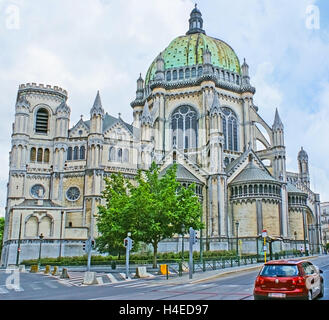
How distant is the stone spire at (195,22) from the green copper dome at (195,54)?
6751 mm

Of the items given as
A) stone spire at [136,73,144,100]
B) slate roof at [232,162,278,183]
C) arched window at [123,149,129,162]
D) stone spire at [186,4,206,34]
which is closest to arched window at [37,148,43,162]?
arched window at [123,149,129,162]

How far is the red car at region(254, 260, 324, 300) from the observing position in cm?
1315

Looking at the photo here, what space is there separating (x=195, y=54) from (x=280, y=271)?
65922 mm

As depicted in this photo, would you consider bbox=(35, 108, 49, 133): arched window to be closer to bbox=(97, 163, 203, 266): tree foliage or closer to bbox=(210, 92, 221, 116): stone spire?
bbox=(210, 92, 221, 116): stone spire

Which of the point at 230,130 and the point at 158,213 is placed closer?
the point at 158,213

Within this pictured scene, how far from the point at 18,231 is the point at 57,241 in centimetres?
479

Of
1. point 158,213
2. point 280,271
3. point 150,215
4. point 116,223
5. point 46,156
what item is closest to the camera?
point 280,271

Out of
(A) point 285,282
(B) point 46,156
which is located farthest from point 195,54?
(A) point 285,282

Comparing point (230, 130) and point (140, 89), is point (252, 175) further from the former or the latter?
point (140, 89)

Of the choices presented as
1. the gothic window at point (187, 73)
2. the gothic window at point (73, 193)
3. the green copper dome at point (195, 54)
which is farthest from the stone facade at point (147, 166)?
the green copper dome at point (195, 54)

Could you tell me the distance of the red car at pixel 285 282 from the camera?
13148 millimetres

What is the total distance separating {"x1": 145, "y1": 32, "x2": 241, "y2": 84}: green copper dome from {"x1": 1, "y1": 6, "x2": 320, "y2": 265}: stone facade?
12.9ft

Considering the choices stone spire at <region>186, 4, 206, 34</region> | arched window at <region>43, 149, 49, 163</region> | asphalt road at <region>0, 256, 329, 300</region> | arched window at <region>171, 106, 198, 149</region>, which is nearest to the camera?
asphalt road at <region>0, 256, 329, 300</region>

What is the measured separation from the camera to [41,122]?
198 ft
